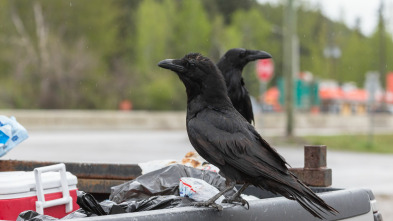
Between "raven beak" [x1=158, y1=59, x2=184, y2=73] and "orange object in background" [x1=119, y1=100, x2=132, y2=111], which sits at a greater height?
"raven beak" [x1=158, y1=59, x2=184, y2=73]

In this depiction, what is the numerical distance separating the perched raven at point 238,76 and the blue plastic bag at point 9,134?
183cm

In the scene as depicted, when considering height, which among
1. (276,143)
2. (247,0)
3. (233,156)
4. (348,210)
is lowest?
(276,143)

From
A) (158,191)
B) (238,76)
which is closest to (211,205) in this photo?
(158,191)

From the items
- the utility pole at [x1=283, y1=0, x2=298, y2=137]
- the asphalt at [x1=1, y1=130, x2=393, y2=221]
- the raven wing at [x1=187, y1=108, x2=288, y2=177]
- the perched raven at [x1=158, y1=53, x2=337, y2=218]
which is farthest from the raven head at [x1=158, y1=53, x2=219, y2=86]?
the utility pole at [x1=283, y1=0, x2=298, y2=137]

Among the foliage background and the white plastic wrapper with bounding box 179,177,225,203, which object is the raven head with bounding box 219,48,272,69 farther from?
the foliage background

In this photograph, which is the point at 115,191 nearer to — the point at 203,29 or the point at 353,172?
the point at 353,172

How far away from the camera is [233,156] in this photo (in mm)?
2758

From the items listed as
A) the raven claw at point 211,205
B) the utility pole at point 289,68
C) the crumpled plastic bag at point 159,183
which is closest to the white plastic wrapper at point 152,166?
the crumpled plastic bag at point 159,183

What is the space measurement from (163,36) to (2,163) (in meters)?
72.3

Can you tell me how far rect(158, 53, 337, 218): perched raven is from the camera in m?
2.63

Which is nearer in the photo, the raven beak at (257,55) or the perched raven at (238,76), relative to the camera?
the perched raven at (238,76)

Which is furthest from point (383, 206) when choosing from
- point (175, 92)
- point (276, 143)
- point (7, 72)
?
point (7, 72)

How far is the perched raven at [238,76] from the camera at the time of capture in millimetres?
5121

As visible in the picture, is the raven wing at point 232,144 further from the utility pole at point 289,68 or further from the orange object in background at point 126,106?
the orange object in background at point 126,106
